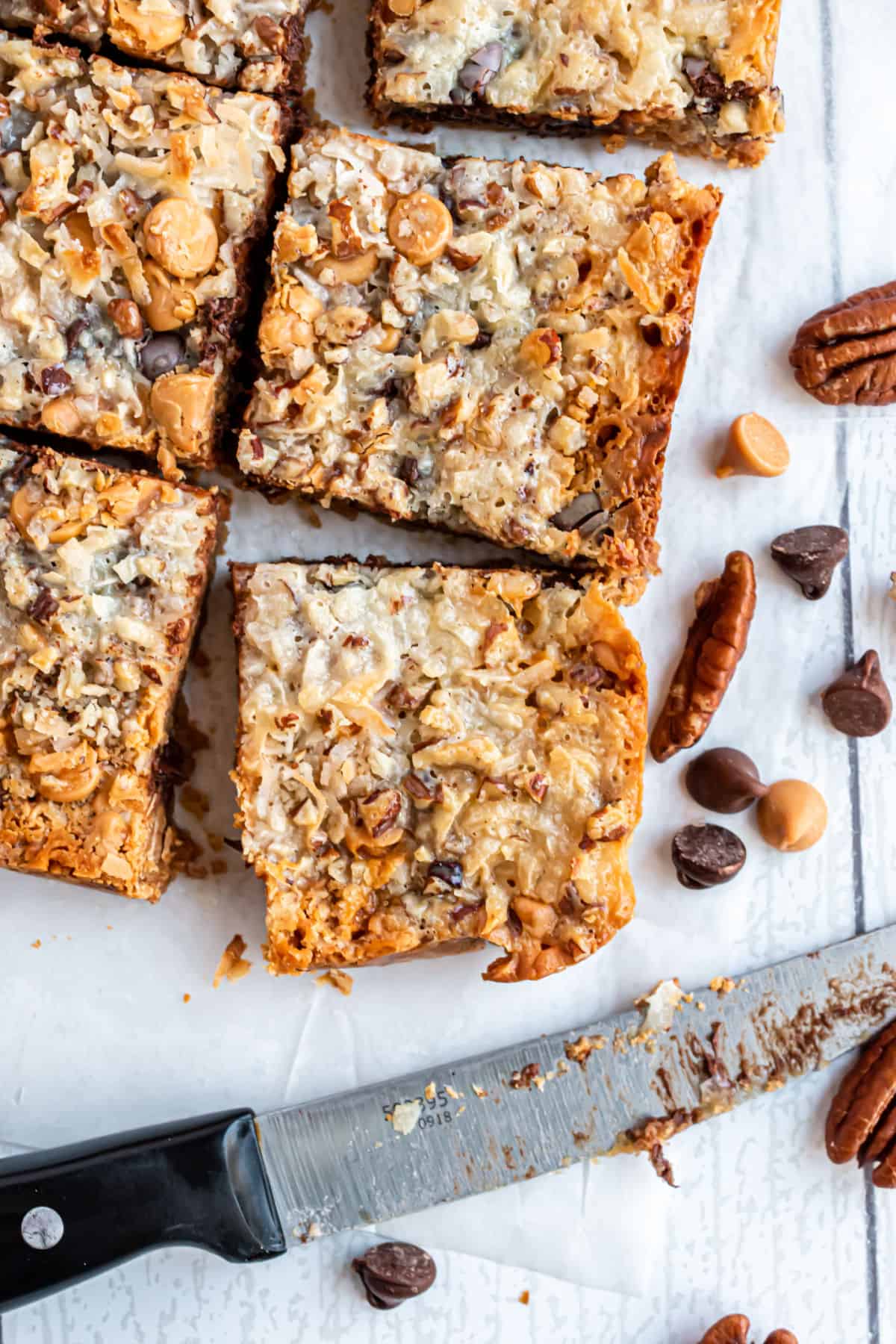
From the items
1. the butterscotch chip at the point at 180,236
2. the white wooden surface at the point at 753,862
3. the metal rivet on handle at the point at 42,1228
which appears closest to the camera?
the metal rivet on handle at the point at 42,1228

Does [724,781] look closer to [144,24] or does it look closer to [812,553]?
[812,553]

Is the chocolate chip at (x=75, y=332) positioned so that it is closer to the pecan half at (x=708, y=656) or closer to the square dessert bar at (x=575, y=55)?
the square dessert bar at (x=575, y=55)

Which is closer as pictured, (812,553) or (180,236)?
(180,236)

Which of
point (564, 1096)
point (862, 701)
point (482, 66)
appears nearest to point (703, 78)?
point (482, 66)

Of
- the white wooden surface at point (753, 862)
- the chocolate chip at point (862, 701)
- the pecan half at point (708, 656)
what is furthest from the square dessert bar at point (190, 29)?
the chocolate chip at point (862, 701)

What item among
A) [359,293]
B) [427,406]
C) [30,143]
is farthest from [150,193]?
[427,406]

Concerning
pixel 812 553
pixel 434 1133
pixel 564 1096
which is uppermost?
pixel 812 553

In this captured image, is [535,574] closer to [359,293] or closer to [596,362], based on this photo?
[596,362]
